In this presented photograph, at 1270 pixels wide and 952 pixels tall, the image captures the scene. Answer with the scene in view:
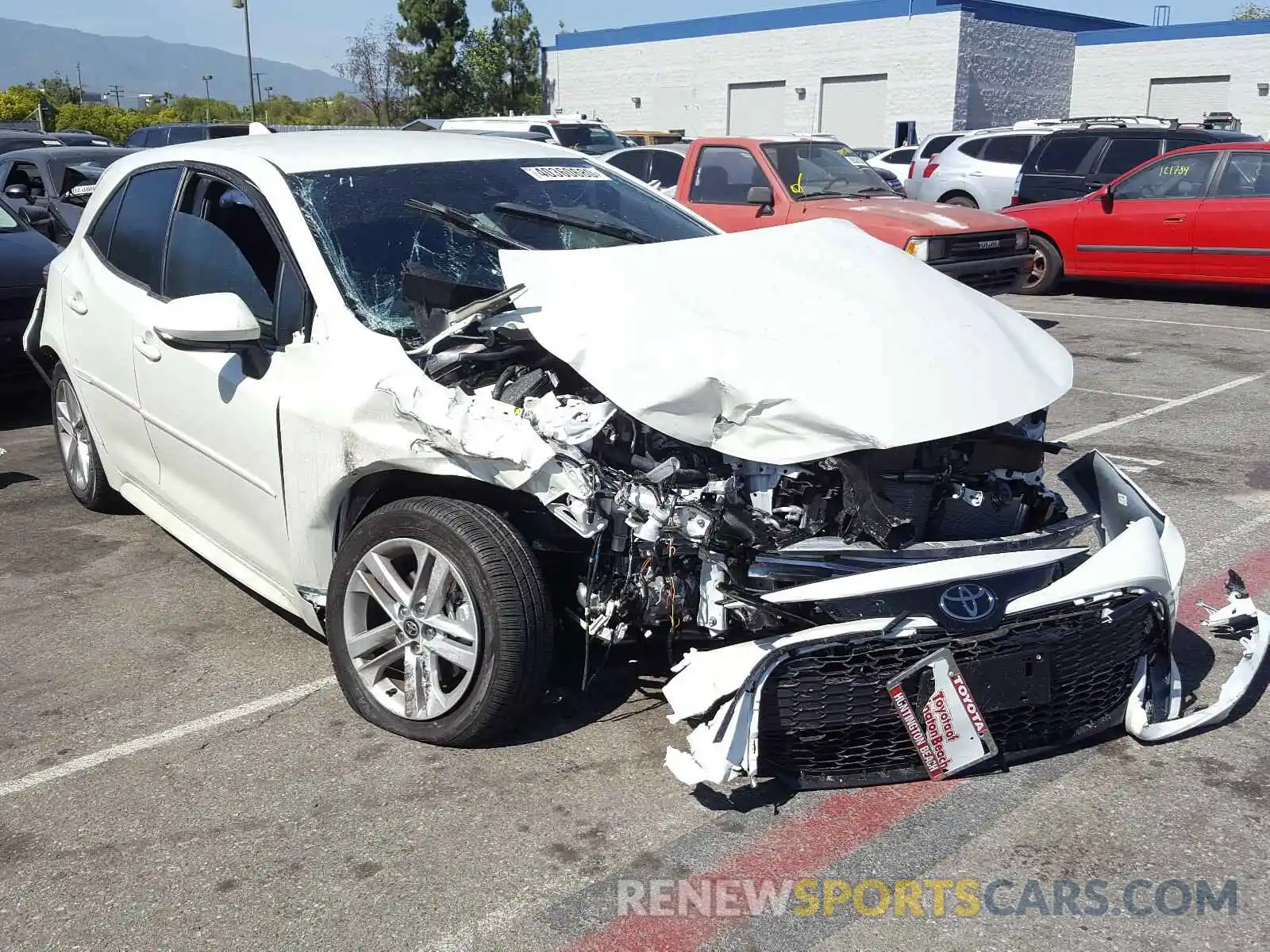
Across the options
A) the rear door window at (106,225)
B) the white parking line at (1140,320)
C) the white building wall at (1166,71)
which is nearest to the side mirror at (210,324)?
the rear door window at (106,225)

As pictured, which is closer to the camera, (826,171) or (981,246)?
(981,246)

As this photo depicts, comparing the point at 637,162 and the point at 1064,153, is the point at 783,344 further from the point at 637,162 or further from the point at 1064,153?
the point at 1064,153

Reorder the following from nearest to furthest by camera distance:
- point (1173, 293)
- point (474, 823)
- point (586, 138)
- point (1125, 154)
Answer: point (474, 823) < point (1173, 293) < point (1125, 154) < point (586, 138)

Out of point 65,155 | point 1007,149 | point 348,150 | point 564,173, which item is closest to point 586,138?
point 1007,149

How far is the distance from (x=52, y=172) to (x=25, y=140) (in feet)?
13.2

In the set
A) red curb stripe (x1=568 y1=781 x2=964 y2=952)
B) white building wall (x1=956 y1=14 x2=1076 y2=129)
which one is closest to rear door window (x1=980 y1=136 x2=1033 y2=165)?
red curb stripe (x1=568 y1=781 x2=964 y2=952)

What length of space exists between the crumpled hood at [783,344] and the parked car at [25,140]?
14406 mm

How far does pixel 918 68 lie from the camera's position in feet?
117

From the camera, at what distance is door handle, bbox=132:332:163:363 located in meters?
4.39

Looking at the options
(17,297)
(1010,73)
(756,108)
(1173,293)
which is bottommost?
(1173,293)

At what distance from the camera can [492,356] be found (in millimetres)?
3525

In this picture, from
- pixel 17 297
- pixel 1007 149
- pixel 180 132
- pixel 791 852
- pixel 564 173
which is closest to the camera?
pixel 791 852

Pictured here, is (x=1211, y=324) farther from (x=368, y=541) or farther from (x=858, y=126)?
(x=858, y=126)

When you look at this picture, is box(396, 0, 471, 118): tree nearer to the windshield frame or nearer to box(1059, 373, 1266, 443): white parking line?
the windshield frame
